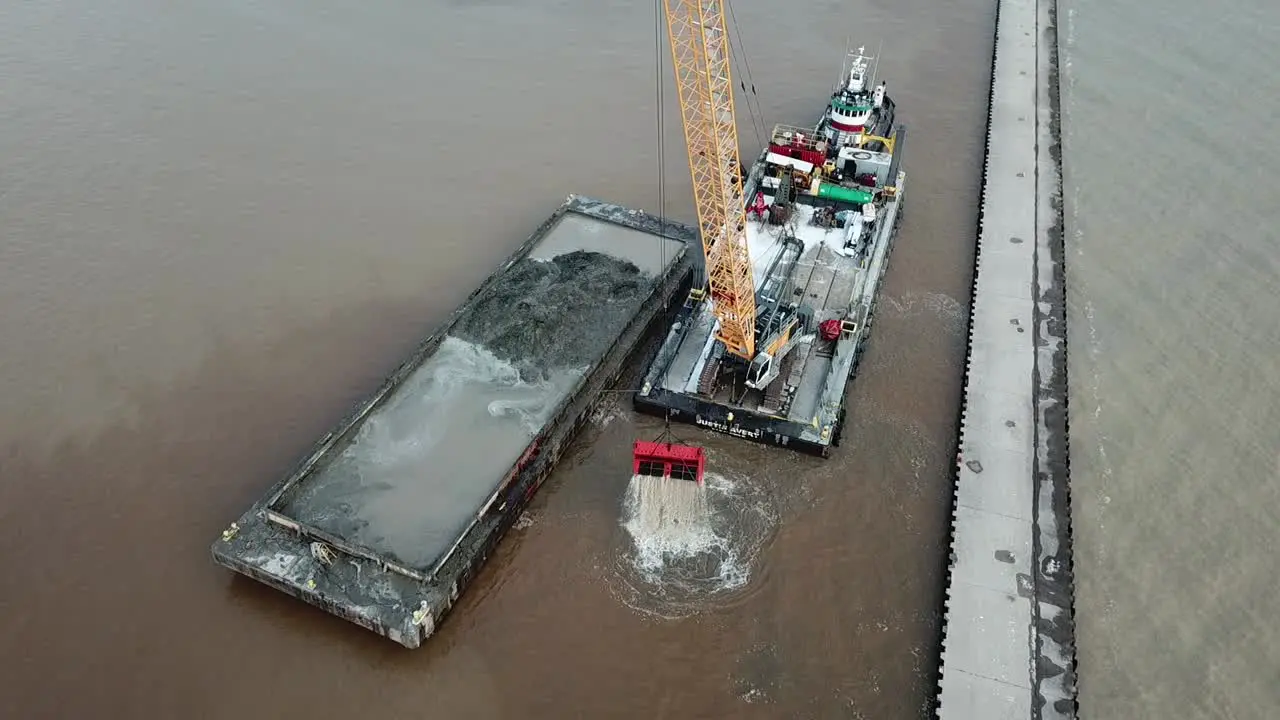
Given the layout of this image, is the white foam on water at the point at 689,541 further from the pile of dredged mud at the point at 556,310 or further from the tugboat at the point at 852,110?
the tugboat at the point at 852,110

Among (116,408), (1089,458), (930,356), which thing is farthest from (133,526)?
(1089,458)

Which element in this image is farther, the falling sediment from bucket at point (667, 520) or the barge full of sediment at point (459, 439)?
the falling sediment from bucket at point (667, 520)

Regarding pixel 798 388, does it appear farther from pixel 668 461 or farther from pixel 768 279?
pixel 668 461

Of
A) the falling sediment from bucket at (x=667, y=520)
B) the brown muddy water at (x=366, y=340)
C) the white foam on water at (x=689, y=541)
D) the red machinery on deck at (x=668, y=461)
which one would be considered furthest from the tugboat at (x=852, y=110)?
the red machinery on deck at (x=668, y=461)

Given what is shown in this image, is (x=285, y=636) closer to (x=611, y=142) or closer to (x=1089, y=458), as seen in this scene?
(x=1089, y=458)

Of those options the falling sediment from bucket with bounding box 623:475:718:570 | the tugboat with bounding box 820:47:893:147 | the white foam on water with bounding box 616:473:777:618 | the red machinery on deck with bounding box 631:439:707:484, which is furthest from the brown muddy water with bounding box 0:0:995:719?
the tugboat with bounding box 820:47:893:147

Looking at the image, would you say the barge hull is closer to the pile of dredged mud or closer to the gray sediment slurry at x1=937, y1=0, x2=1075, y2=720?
the pile of dredged mud
